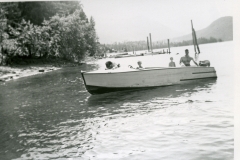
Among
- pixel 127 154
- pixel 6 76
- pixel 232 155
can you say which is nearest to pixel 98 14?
pixel 127 154

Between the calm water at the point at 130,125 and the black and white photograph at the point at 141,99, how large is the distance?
0.02 meters

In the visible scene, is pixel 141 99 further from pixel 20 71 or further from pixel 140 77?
pixel 20 71

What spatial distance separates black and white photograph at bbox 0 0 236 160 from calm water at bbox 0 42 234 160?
0.02 m

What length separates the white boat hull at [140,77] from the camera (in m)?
7.58

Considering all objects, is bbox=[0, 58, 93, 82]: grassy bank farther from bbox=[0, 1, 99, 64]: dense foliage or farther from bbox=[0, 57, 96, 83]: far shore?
bbox=[0, 1, 99, 64]: dense foliage

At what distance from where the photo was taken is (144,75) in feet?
25.4

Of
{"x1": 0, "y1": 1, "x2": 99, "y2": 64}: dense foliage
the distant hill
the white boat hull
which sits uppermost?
{"x1": 0, "y1": 1, "x2": 99, "y2": 64}: dense foliage

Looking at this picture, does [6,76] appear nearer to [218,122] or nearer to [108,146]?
[108,146]

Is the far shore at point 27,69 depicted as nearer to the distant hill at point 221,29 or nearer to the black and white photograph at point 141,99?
the black and white photograph at point 141,99

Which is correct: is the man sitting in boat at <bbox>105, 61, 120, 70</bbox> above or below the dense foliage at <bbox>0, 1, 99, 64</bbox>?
below

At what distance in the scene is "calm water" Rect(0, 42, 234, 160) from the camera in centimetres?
383

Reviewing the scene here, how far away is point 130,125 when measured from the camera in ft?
15.5

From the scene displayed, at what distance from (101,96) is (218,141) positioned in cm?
429

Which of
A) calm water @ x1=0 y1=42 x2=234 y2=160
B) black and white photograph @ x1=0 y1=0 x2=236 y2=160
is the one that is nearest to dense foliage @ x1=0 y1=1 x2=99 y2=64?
black and white photograph @ x1=0 y1=0 x2=236 y2=160
